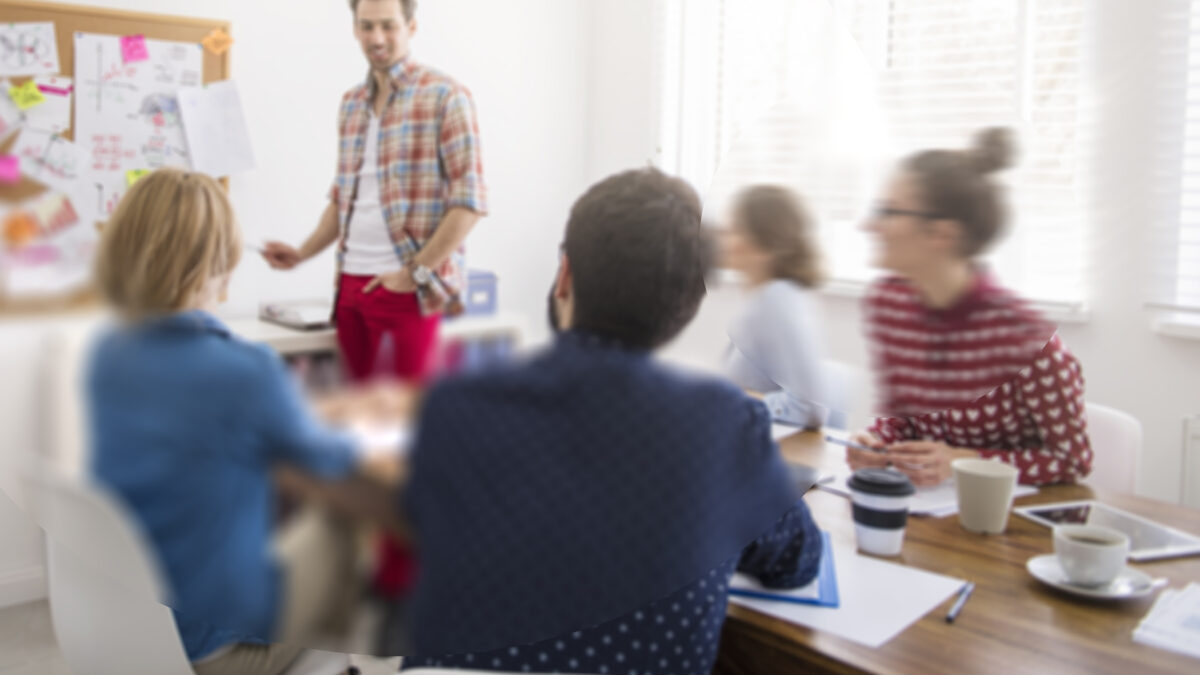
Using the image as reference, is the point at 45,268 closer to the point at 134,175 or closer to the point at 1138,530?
the point at 134,175

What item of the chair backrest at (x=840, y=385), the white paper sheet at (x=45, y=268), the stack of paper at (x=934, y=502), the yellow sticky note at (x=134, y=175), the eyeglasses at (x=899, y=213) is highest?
the yellow sticky note at (x=134, y=175)

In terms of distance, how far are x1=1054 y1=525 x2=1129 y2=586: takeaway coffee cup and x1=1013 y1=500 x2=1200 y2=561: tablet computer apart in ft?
0.09

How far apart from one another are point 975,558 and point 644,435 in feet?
2.30

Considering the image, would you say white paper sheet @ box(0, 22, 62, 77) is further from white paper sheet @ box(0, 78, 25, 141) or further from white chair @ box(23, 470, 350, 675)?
white chair @ box(23, 470, 350, 675)

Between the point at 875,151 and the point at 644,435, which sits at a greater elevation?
the point at 875,151

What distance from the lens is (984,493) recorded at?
86 centimetres

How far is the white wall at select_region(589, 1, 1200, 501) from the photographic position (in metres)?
0.32

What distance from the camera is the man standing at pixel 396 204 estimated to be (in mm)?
275

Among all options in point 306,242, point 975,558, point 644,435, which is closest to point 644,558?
point 644,435

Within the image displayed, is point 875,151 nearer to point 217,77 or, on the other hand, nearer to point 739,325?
point 739,325

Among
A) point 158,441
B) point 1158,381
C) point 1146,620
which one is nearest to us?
point 158,441

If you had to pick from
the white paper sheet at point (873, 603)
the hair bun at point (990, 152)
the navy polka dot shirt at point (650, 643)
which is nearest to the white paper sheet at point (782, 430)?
the hair bun at point (990, 152)

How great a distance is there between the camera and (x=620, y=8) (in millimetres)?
341

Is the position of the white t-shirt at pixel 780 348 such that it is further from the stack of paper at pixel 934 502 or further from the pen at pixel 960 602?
the stack of paper at pixel 934 502
